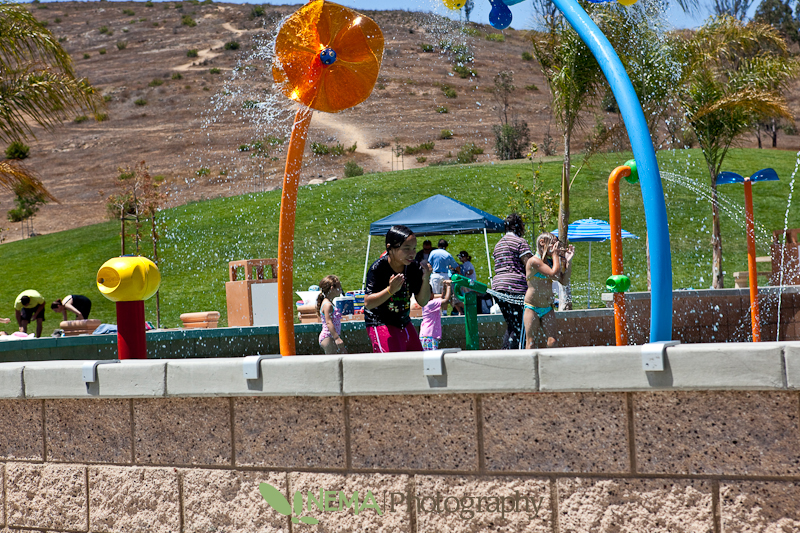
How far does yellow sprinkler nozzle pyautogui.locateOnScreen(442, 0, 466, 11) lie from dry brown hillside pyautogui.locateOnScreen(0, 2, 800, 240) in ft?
79.8

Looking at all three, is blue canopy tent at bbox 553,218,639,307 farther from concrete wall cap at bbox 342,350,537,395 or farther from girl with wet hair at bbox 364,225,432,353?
concrete wall cap at bbox 342,350,537,395

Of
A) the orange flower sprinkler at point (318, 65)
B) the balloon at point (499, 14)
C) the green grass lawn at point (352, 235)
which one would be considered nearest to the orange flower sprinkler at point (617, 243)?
the balloon at point (499, 14)

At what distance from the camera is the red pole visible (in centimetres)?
421

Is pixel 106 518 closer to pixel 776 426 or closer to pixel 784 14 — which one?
pixel 776 426

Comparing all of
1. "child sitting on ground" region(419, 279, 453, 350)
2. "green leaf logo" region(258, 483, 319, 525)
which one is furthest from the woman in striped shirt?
"green leaf logo" region(258, 483, 319, 525)

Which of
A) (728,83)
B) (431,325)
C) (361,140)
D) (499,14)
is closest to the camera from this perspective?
(499,14)

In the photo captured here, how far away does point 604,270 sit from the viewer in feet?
87.2

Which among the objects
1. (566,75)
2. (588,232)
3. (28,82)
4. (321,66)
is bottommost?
(588,232)

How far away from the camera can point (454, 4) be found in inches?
232

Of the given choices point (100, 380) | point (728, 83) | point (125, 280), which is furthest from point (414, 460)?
point (728, 83)

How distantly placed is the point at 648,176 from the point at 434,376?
223 cm

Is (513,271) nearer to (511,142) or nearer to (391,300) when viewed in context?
(391,300)

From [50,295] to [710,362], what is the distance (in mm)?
27890

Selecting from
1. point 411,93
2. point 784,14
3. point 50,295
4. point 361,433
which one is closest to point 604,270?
point 411,93
